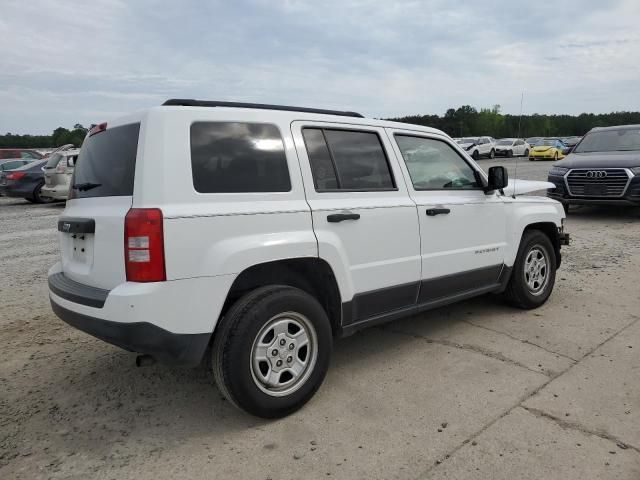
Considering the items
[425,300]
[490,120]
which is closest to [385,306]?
[425,300]

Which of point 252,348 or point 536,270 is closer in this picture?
point 252,348

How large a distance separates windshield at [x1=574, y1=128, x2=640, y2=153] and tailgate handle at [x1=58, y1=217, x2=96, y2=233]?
10804 mm

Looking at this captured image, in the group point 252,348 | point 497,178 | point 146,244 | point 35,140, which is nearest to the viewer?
point 146,244

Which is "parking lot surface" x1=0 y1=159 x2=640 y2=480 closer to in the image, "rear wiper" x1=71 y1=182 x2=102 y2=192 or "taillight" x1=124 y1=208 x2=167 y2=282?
"taillight" x1=124 y1=208 x2=167 y2=282

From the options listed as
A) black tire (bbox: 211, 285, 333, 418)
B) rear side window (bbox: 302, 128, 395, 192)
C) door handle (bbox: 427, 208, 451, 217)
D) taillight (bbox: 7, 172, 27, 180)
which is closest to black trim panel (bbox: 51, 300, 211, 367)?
black tire (bbox: 211, 285, 333, 418)

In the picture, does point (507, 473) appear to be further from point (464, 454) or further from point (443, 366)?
point (443, 366)

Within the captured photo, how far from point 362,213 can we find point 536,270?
245 centimetres

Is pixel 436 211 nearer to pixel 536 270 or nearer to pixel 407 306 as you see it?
pixel 407 306

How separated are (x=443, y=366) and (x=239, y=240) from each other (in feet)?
6.13

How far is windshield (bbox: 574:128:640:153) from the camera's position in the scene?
10.7 metres

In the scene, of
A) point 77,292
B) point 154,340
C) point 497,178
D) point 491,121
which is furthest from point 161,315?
point 491,121

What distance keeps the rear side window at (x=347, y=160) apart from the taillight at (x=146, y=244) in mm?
1106

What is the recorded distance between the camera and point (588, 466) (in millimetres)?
2596

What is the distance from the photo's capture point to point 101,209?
118 inches
